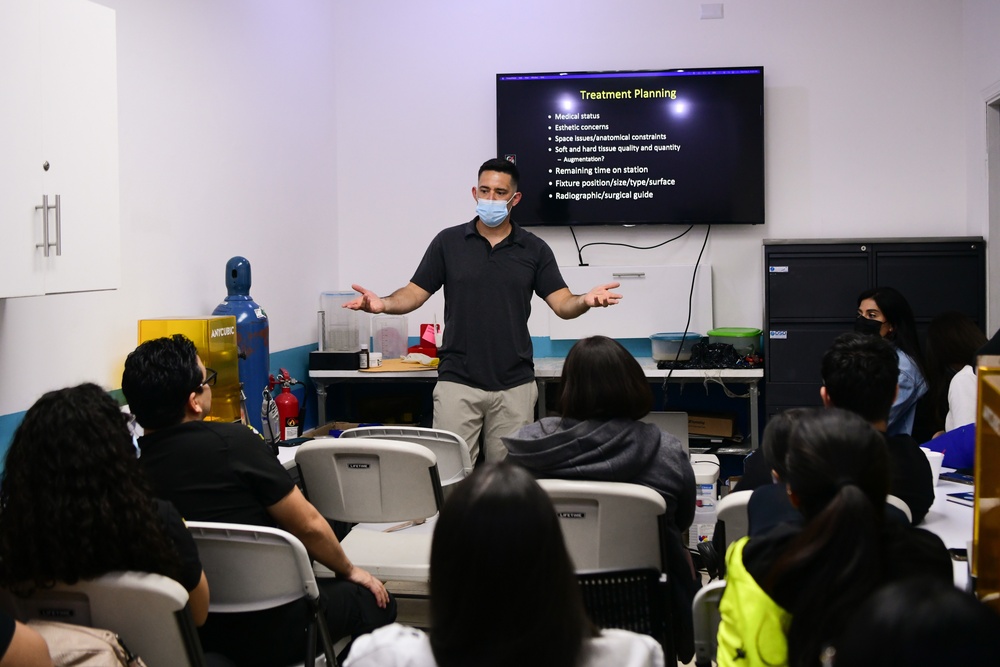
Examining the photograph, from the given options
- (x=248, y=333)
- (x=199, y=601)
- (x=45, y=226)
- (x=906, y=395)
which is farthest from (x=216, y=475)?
(x=906, y=395)

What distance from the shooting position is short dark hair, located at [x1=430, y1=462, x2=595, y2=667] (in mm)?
1108

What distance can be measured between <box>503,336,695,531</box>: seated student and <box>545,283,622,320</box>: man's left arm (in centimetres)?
106

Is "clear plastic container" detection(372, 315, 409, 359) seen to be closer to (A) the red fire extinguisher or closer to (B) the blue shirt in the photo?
(A) the red fire extinguisher

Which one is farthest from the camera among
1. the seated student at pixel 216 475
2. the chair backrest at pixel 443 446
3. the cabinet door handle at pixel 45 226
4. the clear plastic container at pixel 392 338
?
the clear plastic container at pixel 392 338

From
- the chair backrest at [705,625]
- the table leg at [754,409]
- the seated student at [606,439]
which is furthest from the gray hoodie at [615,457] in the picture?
the table leg at [754,409]

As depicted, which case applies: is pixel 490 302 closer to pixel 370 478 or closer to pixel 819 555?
pixel 370 478

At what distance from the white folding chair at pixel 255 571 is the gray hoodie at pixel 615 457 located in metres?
0.60

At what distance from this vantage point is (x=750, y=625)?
1.47 meters

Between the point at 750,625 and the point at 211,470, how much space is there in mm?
1260

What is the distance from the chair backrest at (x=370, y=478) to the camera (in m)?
2.68

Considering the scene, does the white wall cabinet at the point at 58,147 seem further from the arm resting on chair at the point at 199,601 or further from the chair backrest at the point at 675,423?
the chair backrest at the point at 675,423

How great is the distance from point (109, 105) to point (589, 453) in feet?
5.81

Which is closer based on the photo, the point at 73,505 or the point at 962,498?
the point at 73,505

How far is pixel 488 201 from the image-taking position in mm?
4070
